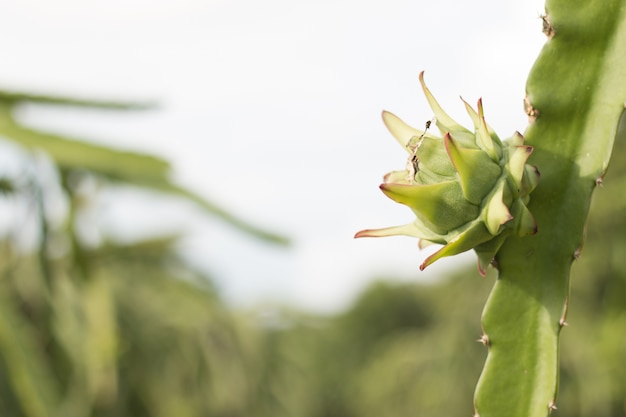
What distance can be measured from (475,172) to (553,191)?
0.10 metres

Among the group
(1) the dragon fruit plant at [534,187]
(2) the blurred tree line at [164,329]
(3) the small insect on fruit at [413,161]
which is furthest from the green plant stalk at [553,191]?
(2) the blurred tree line at [164,329]

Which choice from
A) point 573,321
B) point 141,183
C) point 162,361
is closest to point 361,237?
point 141,183

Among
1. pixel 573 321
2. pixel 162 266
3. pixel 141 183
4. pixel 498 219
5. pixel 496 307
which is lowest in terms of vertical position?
pixel 573 321

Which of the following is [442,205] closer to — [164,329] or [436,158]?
[436,158]

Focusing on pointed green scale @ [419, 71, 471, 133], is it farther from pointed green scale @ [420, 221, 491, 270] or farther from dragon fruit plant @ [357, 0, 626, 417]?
pointed green scale @ [420, 221, 491, 270]

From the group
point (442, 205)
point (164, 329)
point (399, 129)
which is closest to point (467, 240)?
point (442, 205)

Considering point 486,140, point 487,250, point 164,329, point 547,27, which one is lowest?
point 164,329

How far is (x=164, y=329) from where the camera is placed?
16.5ft

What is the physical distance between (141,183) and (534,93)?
1.52 metres

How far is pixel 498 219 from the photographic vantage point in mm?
733

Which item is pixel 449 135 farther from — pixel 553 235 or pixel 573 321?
pixel 573 321

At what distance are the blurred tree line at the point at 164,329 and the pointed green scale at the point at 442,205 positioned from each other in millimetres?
1291

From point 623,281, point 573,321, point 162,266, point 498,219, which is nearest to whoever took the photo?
point 498,219

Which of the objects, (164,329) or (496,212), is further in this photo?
(164,329)
